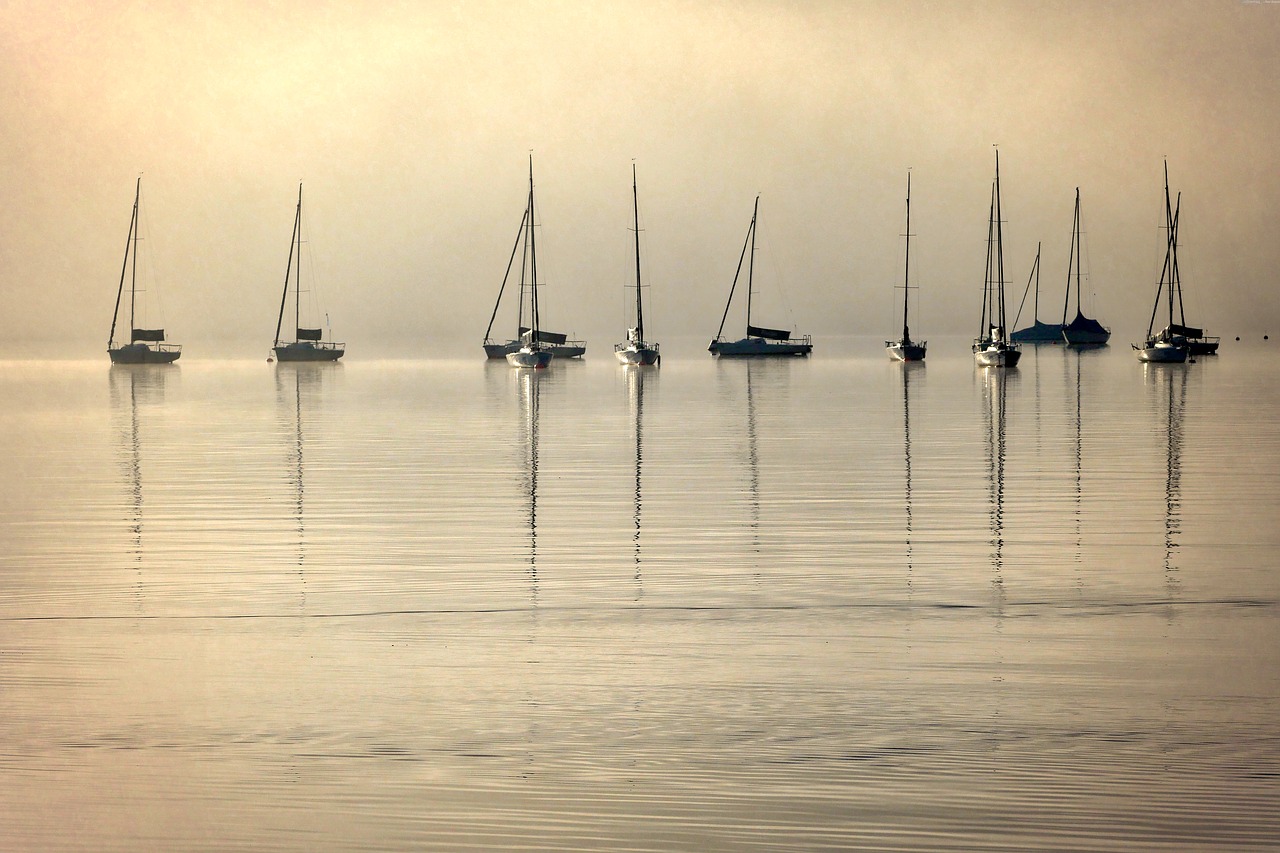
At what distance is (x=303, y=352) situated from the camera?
107 m

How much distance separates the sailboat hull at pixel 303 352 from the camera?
106750mm

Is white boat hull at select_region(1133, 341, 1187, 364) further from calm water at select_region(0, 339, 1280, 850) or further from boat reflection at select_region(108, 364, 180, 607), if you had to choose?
calm water at select_region(0, 339, 1280, 850)

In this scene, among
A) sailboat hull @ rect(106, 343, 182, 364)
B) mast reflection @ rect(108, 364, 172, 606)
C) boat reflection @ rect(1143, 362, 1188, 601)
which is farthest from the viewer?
sailboat hull @ rect(106, 343, 182, 364)

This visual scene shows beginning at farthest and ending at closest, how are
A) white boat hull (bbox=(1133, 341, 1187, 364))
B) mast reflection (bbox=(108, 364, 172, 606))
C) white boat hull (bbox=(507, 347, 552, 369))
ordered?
white boat hull (bbox=(1133, 341, 1187, 364)) < white boat hull (bbox=(507, 347, 552, 369)) < mast reflection (bbox=(108, 364, 172, 606))

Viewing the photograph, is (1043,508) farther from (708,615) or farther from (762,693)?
(762,693)

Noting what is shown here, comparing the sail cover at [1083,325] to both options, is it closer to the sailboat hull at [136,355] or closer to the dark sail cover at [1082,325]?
the dark sail cover at [1082,325]

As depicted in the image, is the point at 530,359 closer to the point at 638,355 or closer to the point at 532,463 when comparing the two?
the point at 638,355

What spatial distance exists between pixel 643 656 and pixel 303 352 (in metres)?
99.9

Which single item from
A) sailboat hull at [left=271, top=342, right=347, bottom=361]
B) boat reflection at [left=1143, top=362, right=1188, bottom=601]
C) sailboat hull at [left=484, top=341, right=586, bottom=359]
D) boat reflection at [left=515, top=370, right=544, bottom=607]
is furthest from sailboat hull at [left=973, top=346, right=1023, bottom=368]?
sailboat hull at [left=271, top=342, right=347, bottom=361]

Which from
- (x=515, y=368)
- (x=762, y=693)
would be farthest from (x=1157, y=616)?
(x=515, y=368)

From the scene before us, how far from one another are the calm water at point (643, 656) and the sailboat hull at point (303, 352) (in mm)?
81955

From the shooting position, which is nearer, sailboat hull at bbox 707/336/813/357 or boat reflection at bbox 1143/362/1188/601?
boat reflection at bbox 1143/362/1188/601

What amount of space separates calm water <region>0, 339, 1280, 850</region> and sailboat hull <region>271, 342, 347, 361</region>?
269ft

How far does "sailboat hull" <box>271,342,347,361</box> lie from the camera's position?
107 m
